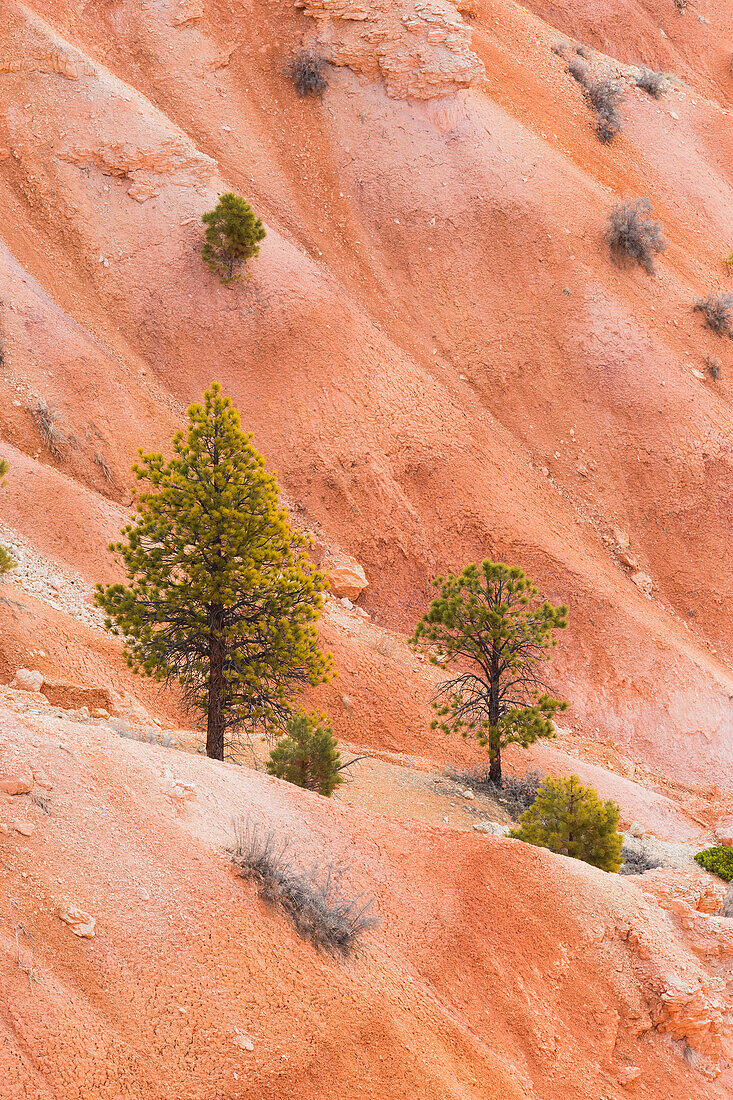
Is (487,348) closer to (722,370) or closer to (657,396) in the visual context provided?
(657,396)

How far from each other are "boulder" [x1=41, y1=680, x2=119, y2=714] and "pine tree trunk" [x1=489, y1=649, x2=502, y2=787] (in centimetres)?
835

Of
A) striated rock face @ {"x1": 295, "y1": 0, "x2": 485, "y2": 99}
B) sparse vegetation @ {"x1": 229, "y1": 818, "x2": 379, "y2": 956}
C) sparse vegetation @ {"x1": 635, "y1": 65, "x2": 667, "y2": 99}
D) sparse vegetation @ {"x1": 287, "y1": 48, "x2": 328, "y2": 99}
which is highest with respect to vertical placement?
sparse vegetation @ {"x1": 635, "y1": 65, "x2": 667, "y2": 99}

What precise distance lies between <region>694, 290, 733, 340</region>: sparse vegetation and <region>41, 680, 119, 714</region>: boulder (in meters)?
27.1

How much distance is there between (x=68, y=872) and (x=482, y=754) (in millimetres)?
14873

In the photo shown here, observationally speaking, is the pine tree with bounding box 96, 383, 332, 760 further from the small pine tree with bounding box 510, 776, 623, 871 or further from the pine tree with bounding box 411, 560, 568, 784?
the small pine tree with bounding box 510, 776, 623, 871

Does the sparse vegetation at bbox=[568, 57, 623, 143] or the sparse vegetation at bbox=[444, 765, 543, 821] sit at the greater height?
the sparse vegetation at bbox=[568, 57, 623, 143]

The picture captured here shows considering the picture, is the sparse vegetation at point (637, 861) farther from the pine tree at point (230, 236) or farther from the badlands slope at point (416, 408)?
the pine tree at point (230, 236)

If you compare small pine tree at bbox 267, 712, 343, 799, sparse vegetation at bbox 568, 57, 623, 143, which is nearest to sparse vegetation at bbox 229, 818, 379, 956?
small pine tree at bbox 267, 712, 343, 799

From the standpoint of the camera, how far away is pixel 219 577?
47.6 ft

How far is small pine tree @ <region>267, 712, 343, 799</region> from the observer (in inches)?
630

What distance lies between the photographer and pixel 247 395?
28.4 meters

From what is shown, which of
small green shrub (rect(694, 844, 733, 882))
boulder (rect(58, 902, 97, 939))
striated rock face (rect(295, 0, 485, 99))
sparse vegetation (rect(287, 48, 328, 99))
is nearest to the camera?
boulder (rect(58, 902, 97, 939))

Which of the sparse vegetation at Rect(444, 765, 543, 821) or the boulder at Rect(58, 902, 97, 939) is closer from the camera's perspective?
the boulder at Rect(58, 902, 97, 939)

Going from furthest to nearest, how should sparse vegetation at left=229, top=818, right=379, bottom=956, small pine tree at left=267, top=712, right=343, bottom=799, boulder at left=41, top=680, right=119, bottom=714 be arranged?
small pine tree at left=267, top=712, right=343, bottom=799 < boulder at left=41, top=680, right=119, bottom=714 < sparse vegetation at left=229, top=818, right=379, bottom=956
